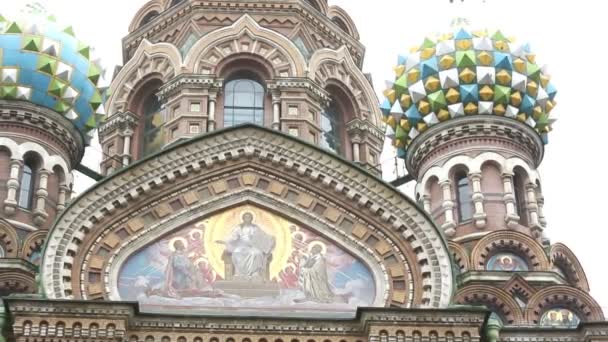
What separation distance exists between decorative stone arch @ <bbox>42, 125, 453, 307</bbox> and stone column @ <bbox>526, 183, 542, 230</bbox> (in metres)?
3.46

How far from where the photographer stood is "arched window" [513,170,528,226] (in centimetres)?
1611

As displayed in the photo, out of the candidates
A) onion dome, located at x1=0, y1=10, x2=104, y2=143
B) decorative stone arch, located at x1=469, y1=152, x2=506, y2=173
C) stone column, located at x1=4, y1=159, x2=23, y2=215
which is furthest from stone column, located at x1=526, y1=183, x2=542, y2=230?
stone column, located at x1=4, y1=159, x2=23, y2=215

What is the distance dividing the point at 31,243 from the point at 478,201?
5.37m

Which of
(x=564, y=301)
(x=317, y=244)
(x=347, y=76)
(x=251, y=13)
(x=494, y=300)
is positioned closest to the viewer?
(x=317, y=244)

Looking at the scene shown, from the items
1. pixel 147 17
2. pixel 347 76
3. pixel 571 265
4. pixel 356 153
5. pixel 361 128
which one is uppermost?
pixel 147 17

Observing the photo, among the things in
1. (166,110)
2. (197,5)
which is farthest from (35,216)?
(197,5)

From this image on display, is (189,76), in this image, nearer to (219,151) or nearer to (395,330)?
(219,151)

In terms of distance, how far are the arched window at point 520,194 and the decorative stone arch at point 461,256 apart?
1.38 m

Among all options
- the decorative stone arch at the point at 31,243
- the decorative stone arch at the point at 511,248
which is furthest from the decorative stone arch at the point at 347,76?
the decorative stone arch at the point at 31,243

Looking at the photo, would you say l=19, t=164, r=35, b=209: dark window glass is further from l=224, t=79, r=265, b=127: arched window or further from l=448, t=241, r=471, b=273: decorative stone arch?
l=448, t=241, r=471, b=273: decorative stone arch

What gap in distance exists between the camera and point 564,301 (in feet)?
47.2

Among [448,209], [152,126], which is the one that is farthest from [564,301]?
[152,126]

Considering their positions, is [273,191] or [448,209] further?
[448,209]

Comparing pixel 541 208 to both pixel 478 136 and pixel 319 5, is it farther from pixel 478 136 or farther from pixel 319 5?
pixel 319 5
